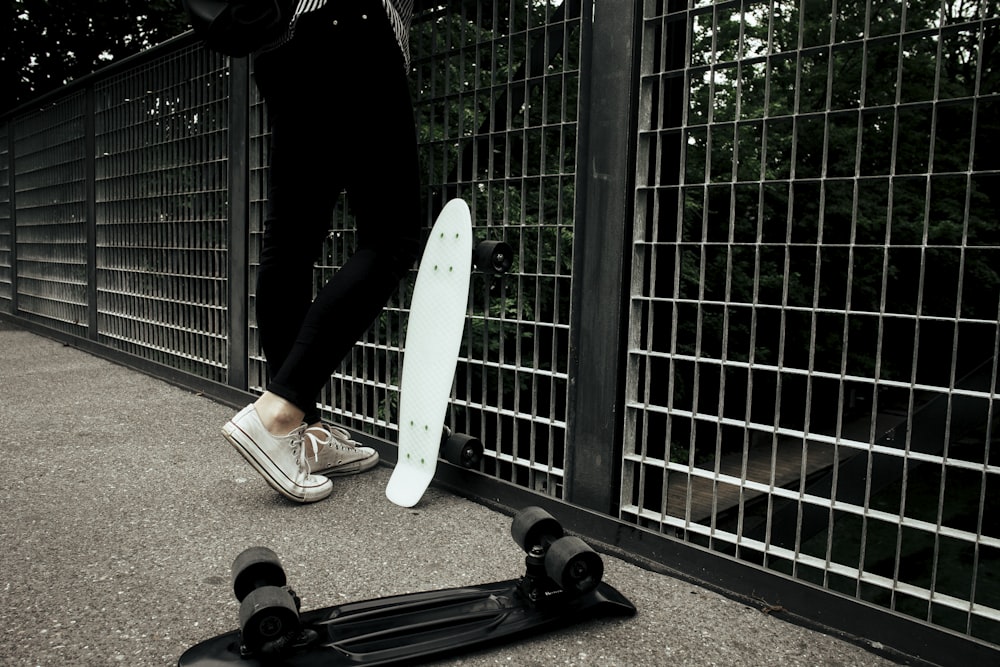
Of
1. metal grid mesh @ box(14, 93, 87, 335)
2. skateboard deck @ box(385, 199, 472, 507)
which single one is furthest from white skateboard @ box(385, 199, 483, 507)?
metal grid mesh @ box(14, 93, 87, 335)

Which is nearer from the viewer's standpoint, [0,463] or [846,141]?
[0,463]

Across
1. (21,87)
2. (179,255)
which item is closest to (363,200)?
(179,255)

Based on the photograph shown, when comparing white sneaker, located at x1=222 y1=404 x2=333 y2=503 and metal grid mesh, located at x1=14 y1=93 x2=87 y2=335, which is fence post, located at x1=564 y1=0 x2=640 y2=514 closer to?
white sneaker, located at x1=222 y1=404 x2=333 y2=503

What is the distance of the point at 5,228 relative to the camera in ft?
20.7

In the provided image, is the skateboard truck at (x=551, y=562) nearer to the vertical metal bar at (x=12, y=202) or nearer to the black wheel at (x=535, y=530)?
the black wheel at (x=535, y=530)

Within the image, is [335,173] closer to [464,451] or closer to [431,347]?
[431,347]

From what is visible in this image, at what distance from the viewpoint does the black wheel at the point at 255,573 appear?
1.17m

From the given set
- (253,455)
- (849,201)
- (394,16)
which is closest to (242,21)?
(394,16)

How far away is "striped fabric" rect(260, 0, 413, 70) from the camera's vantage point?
5.72ft

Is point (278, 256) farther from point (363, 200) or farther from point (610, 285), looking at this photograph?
point (610, 285)

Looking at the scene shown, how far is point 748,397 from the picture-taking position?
56.6 inches

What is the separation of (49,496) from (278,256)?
859mm

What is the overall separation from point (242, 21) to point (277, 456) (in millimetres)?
1054

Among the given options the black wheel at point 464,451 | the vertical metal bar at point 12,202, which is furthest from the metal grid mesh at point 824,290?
the vertical metal bar at point 12,202
